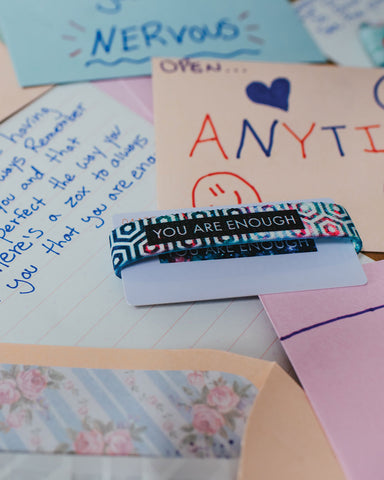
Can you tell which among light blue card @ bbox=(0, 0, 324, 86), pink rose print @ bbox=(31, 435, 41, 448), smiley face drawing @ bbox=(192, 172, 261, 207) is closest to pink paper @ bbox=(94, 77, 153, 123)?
light blue card @ bbox=(0, 0, 324, 86)

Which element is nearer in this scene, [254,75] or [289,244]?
[289,244]

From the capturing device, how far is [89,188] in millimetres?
508

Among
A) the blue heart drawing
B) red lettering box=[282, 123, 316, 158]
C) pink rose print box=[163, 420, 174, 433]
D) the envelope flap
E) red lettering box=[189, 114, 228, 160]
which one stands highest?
the blue heart drawing

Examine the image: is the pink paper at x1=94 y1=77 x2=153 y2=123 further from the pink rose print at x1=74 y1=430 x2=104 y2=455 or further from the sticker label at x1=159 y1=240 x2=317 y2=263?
the pink rose print at x1=74 y1=430 x2=104 y2=455

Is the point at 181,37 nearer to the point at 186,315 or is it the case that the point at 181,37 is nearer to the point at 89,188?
the point at 89,188

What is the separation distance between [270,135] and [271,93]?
0.07 m

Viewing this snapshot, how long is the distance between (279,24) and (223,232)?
41 centimetres

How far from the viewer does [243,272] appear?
440 millimetres

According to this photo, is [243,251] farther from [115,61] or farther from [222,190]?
[115,61]

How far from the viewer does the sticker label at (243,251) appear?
0.44 meters

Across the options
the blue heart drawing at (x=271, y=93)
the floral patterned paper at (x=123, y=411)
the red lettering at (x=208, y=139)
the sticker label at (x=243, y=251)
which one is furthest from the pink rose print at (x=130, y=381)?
the blue heart drawing at (x=271, y=93)

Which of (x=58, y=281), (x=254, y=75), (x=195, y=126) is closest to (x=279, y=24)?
(x=254, y=75)

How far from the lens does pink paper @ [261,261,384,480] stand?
1.18ft

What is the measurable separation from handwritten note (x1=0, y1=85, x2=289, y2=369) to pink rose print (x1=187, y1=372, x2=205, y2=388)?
3cm
